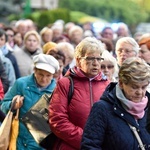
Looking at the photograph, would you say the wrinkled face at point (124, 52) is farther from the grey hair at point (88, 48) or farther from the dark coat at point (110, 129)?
the dark coat at point (110, 129)

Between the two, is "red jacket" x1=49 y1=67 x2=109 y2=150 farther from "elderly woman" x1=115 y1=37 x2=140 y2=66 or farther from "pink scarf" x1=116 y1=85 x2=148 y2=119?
"elderly woman" x1=115 y1=37 x2=140 y2=66

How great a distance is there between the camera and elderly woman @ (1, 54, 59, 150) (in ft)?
24.9

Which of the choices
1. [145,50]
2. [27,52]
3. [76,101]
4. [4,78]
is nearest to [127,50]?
[145,50]

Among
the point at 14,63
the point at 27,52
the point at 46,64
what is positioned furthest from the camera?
the point at 27,52

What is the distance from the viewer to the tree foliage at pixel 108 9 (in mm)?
54250

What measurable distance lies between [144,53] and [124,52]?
359 mm

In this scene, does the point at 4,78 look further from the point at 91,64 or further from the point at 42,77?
the point at 91,64

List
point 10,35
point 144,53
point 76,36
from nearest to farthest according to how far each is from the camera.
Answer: point 144,53 < point 10,35 < point 76,36

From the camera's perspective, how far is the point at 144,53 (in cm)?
912

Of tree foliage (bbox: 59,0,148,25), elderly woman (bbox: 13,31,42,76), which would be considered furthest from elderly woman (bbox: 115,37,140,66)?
tree foliage (bbox: 59,0,148,25)

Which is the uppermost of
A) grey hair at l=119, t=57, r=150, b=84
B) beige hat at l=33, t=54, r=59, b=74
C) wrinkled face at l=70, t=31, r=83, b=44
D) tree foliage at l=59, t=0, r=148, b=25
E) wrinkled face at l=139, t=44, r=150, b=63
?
grey hair at l=119, t=57, r=150, b=84

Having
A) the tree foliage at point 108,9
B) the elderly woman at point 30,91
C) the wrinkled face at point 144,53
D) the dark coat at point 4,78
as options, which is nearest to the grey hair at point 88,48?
the elderly woman at point 30,91

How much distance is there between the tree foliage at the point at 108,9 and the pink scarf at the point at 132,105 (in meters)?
47.6

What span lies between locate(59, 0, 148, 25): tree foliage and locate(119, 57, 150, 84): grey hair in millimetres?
47649
